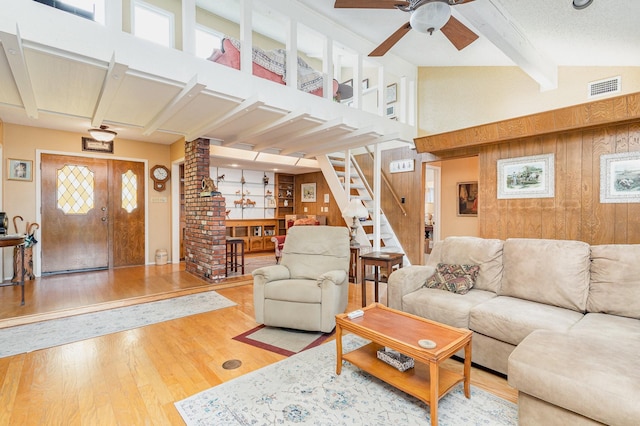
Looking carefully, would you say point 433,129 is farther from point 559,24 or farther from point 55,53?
point 55,53

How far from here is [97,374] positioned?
87.1 inches

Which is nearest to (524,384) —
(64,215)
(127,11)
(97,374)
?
(97,374)

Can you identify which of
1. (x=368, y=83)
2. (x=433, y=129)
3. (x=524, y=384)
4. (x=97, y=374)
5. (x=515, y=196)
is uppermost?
(x=368, y=83)

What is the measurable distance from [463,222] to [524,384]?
5431 millimetres

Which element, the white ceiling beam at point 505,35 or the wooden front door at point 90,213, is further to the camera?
the wooden front door at point 90,213

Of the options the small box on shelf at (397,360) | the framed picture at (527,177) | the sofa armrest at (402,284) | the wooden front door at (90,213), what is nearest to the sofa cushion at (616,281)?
the sofa armrest at (402,284)

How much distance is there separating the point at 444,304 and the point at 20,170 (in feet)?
21.8

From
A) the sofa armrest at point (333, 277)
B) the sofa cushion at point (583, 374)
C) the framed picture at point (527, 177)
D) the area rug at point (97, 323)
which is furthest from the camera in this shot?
the framed picture at point (527, 177)

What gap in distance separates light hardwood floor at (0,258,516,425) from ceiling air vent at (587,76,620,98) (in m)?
3.93

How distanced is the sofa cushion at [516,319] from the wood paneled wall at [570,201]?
6.37 feet

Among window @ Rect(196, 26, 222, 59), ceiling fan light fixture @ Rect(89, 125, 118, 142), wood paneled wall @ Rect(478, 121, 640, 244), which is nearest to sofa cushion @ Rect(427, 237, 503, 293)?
wood paneled wall @ Rect(478, 121, 640, 244)

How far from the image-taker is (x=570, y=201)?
3684 millimetres

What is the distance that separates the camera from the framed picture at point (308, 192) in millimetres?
8234

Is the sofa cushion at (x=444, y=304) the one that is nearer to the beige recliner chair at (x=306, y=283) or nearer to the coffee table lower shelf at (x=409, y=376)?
the coffee table lower shelf at (x=409, y=376)
